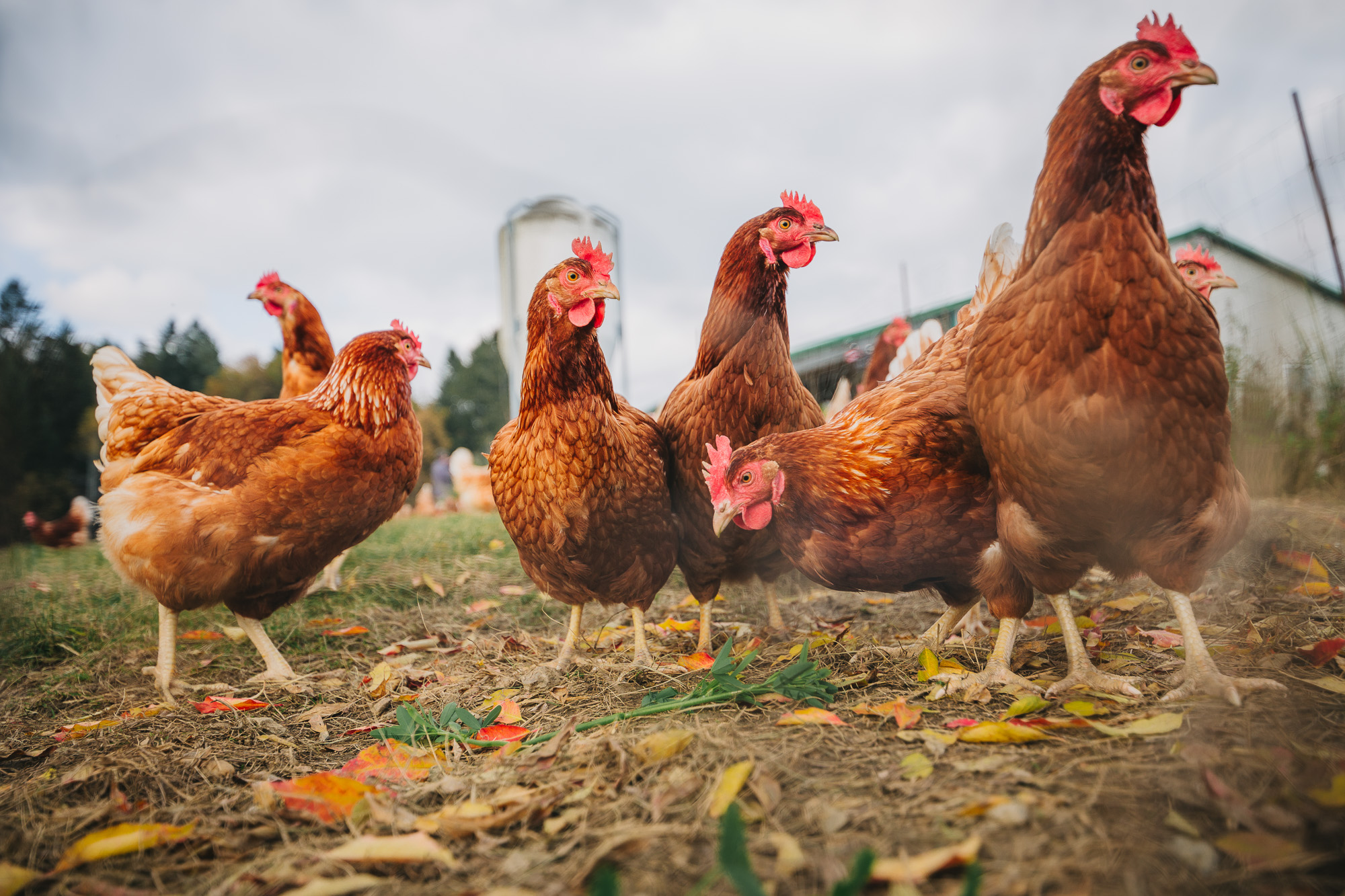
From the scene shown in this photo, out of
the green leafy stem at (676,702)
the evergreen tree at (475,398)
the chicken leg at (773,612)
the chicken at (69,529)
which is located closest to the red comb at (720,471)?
the green leafy stem at (676,702)

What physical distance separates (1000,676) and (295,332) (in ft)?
13.4

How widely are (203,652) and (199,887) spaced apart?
2.25 metres

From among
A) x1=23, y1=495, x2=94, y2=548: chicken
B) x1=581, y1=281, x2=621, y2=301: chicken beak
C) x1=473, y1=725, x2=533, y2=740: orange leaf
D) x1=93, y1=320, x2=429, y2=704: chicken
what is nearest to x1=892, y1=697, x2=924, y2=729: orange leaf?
x1=473, y1=725, x2=533, y2=740: orange leaf

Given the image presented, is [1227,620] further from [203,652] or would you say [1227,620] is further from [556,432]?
[203,652]

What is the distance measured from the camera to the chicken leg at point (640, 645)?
230 cm

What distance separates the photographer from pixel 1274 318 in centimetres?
317

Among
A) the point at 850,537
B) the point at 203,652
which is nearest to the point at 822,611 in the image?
the point at 850,537

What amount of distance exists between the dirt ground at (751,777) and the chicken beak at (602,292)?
133 cm

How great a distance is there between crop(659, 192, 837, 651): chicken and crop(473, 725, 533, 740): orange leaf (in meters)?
0.92

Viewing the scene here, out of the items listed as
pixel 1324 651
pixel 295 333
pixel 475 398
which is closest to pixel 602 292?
pixel 1324 651

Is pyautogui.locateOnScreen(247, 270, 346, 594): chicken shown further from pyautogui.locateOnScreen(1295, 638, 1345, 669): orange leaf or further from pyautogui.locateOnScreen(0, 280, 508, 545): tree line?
pyautogui.locateOnScreen(1295, 638, 1345, 669): orange leaf

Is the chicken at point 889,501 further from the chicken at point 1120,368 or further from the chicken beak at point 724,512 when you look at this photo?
the chicken at point 1120,368

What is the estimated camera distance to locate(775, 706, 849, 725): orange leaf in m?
1.59

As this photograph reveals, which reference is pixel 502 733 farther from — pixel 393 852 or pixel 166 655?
pixel 166 655
